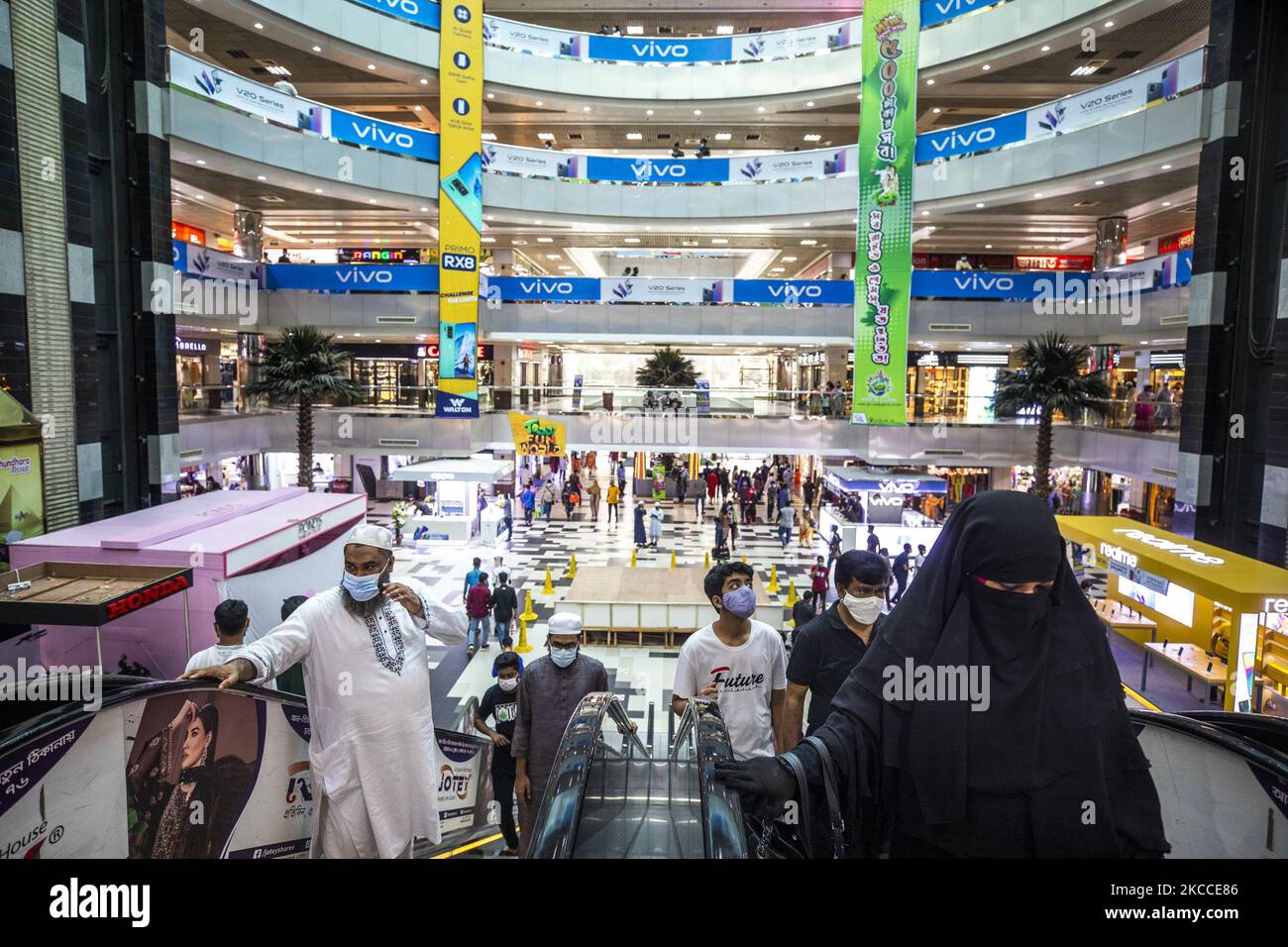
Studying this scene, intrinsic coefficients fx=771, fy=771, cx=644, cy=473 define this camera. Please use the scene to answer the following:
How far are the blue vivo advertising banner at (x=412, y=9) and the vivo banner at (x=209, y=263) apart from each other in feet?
26.1

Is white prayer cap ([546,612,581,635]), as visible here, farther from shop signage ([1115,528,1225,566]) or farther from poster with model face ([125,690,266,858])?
shop signage ([1115,528,1225,566])

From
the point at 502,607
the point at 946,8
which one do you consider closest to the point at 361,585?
the point at 502,607

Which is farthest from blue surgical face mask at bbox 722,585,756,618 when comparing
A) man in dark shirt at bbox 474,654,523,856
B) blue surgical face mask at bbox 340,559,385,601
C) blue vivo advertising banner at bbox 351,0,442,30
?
blue vivo advertising banner at bbox 351,0,442,30

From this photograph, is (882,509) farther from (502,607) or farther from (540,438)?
(502,607)

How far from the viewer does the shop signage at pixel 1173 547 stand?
10.7m

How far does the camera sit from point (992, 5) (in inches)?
813

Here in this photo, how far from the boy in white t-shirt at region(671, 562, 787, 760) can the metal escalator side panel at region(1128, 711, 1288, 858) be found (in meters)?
1.71

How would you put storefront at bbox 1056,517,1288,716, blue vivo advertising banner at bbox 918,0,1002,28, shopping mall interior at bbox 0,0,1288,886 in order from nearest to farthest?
1. shopping mall interior at bbox 0,0,1288,886
2. storefront at bbox 1056,517,1288,716
3. blue vivo advertising banner at bbox 918,0,1002,28

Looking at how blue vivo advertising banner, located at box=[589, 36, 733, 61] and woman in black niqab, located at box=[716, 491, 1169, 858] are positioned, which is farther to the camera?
blue vivo advertising banner, located at box=[589, 36, 733, 61]

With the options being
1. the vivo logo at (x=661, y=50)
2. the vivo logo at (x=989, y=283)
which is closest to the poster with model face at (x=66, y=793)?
the vivo logo at (x=989, y=283)

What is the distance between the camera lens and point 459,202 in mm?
21938

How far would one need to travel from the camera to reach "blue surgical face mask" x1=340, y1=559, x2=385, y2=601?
328 cm

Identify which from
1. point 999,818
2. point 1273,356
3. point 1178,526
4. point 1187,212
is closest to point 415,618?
point 999,818

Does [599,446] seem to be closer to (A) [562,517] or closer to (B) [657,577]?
(A) [562,517]
